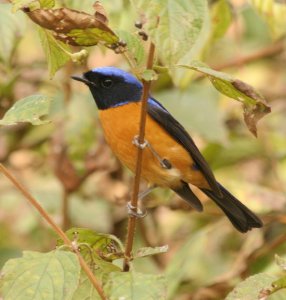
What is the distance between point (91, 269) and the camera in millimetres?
2240

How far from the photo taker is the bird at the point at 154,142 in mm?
3568

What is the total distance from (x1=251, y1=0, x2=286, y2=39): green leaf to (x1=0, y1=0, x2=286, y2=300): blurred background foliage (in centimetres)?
1

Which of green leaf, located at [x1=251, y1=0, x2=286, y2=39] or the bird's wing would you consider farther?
the bird's wing

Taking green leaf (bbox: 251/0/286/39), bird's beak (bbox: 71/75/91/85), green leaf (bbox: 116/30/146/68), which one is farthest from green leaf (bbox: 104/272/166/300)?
bird's beak (bbox: 71/75/91/85)

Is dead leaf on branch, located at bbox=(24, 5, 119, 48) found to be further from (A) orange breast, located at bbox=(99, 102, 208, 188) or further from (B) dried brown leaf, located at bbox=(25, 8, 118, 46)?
(A) orange breast, located at bbox=(99, 102, 208, 188)

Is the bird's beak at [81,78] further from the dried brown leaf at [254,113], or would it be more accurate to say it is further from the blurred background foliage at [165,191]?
the dried brown leaf at [254,113]

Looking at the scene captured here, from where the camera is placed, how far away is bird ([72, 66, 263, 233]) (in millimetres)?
3568

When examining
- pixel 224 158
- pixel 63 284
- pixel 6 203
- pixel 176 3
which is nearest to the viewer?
pixel 176 3

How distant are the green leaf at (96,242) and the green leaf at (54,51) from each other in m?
0.47

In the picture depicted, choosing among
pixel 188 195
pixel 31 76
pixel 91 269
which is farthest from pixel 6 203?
pixel 91 269

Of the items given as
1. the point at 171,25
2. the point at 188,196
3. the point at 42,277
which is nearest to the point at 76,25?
the point at 171,25

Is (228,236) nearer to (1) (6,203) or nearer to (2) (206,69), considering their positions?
(1) (6,203)

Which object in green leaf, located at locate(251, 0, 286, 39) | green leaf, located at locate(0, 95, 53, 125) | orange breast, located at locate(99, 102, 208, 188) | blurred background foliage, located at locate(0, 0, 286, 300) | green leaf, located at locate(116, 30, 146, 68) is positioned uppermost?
green leaf, located at locate(116, 30, 146, 68)

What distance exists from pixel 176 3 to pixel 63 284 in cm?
72
